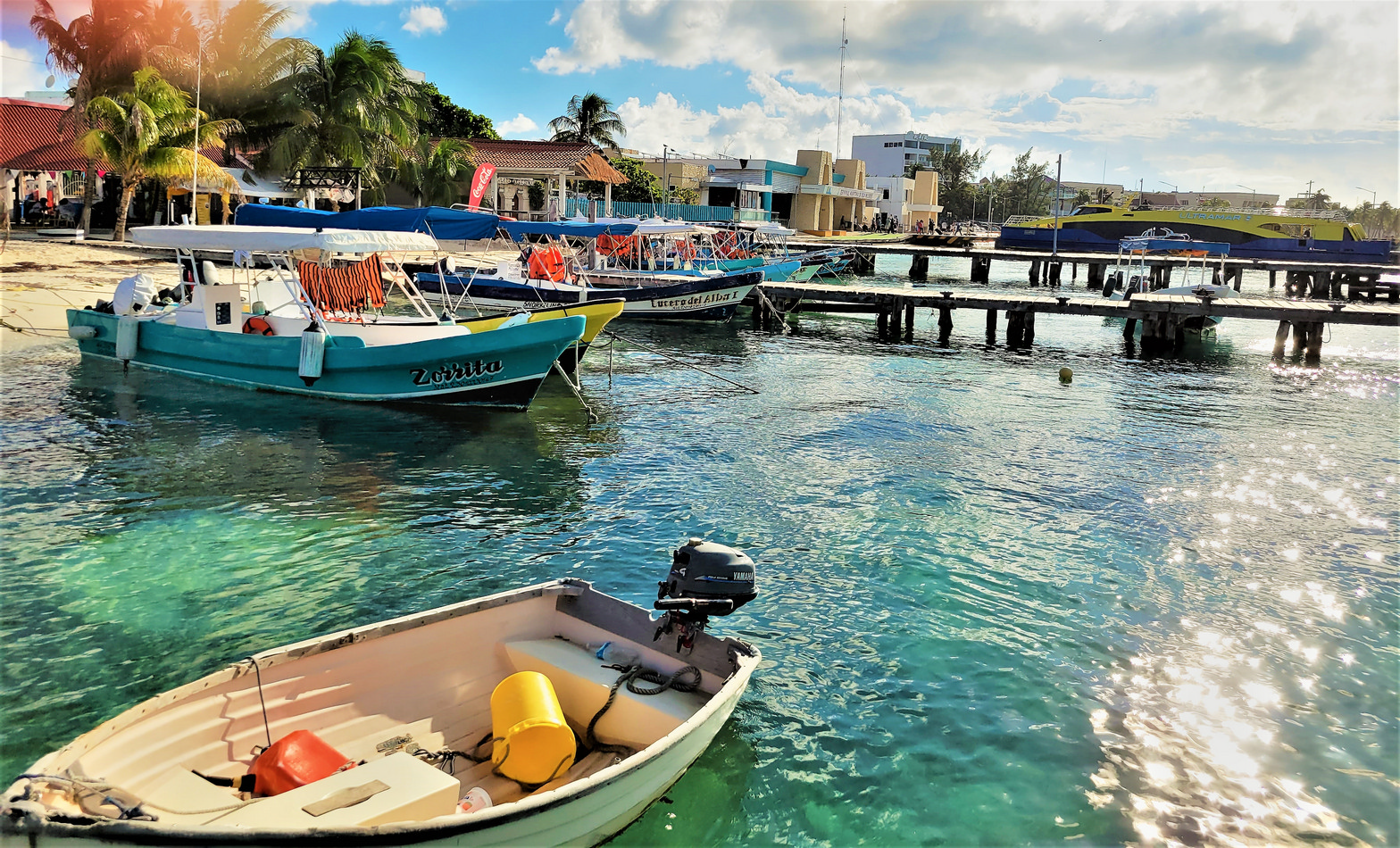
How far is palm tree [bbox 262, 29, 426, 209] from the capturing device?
126ft

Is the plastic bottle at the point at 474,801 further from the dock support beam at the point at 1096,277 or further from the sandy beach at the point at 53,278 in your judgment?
the dock support beam at the point at 1096,277

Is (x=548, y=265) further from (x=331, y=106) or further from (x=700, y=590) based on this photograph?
(x=700, y=590)

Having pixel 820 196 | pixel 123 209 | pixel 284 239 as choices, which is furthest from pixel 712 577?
pixel 820 196

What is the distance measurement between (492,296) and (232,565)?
1904 cm

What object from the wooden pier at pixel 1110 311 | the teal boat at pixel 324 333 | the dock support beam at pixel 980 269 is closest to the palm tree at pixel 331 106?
the wooden pier at pixel 1110 311

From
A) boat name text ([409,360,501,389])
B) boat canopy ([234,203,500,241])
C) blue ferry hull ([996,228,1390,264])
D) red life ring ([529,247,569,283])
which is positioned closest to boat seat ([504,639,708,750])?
boat name text ([409,360,501,389])

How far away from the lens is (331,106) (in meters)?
38.8

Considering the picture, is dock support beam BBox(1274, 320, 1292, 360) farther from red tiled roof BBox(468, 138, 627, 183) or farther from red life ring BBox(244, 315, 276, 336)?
red tiled roof BBox(468, 138, 627, 183)

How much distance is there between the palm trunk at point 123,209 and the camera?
33.0 meters

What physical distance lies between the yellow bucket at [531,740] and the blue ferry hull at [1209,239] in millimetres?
68842

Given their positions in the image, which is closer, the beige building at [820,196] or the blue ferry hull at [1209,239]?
the blue ferry hull at [1209,239]

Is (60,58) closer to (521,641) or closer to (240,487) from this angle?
(240,487)

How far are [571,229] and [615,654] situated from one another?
21419mm

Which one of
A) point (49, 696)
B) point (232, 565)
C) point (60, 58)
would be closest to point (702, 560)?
point (49, 696)
